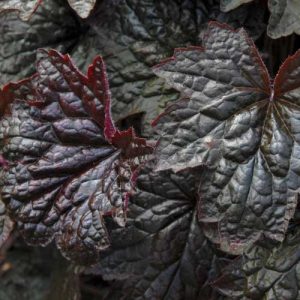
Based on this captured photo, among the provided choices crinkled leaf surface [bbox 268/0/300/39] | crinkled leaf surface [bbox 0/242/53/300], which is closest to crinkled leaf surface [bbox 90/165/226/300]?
crinkled leaf surface [bbox 268/0/300/39]

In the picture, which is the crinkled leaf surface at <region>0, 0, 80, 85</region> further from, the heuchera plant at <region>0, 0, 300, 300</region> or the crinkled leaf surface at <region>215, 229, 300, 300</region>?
the crinkled leaf surface at <region>215, 229, 300, 300</region>

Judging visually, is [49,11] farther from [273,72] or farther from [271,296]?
[271,296]

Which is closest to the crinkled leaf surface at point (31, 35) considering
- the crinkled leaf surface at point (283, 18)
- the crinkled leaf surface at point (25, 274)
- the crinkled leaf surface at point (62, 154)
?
the crinkled leaf surface at point (62, 154)

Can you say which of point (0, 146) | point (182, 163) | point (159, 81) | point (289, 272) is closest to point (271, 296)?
point (289, 272)

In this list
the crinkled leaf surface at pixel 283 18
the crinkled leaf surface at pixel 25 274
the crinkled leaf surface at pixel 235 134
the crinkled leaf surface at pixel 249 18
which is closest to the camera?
the crinkled leaf surface at pixel 235 134

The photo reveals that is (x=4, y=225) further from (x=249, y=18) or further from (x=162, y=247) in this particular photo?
(x=249, y=18)

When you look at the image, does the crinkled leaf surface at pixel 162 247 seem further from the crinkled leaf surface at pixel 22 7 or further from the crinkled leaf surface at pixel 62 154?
the crinkled leaf surface at pixel 22 7
